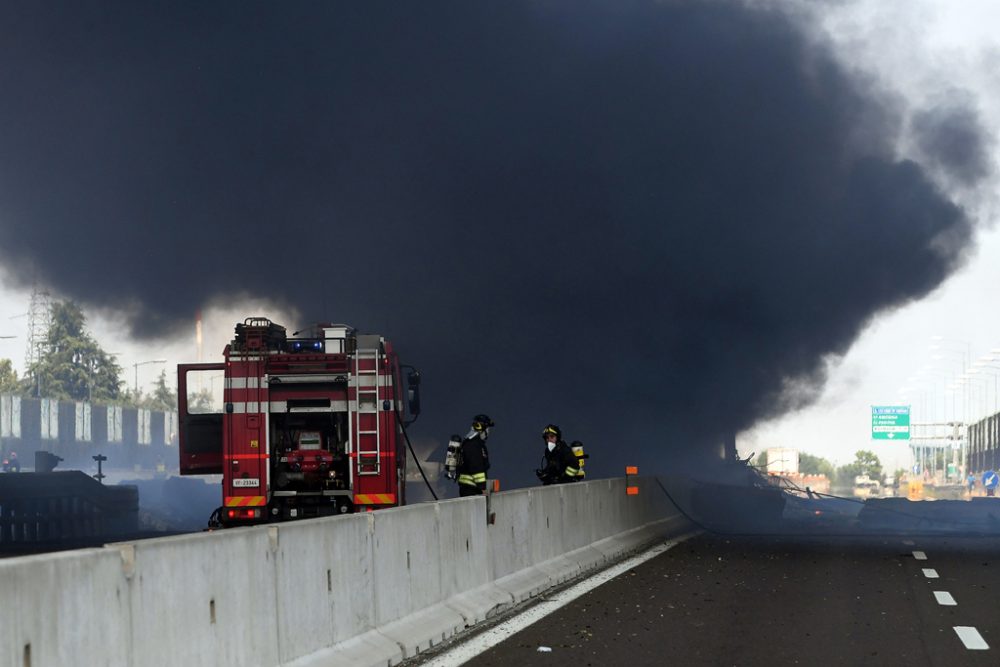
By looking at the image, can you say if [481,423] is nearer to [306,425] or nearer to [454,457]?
[454,457]

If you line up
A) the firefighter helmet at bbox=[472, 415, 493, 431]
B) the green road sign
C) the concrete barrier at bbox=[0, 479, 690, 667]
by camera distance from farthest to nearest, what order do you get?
the green road sign < the firefighter helmet at bbox=[472, 415, 493, 431] < the concrete barrier at bbox=[0, 479, 690, 667]

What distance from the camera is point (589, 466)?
75.7 m

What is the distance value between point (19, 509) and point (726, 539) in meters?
20.6

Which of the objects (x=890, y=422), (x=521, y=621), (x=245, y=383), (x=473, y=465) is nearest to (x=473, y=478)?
(x=473, y=465)

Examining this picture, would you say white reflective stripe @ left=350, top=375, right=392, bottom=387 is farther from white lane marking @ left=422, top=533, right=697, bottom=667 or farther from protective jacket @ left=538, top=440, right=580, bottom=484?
white lane marking @ left=422, top=533, right=697, bottom=667

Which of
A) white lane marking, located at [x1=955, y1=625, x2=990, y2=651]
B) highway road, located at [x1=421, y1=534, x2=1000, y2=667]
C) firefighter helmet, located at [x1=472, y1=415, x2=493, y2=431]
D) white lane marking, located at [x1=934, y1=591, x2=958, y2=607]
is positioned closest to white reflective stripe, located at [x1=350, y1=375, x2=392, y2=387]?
firefighter helmet, located at [x1=472, y1=415, x2=493, y2=431]

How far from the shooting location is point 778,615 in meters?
12.3

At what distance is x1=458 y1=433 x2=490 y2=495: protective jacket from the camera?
664 inches

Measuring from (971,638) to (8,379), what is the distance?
5965 inches

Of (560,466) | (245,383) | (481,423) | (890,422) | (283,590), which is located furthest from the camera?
(890,422)

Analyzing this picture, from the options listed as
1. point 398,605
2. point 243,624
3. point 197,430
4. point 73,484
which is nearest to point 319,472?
point 197,430

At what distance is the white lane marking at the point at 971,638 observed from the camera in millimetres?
10336

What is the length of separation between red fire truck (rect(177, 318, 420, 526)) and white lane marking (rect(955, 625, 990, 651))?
11426 mm

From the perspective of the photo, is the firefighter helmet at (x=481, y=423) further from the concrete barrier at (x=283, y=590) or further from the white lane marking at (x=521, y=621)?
Answer: the white lane marking at (x=521, y=621)
